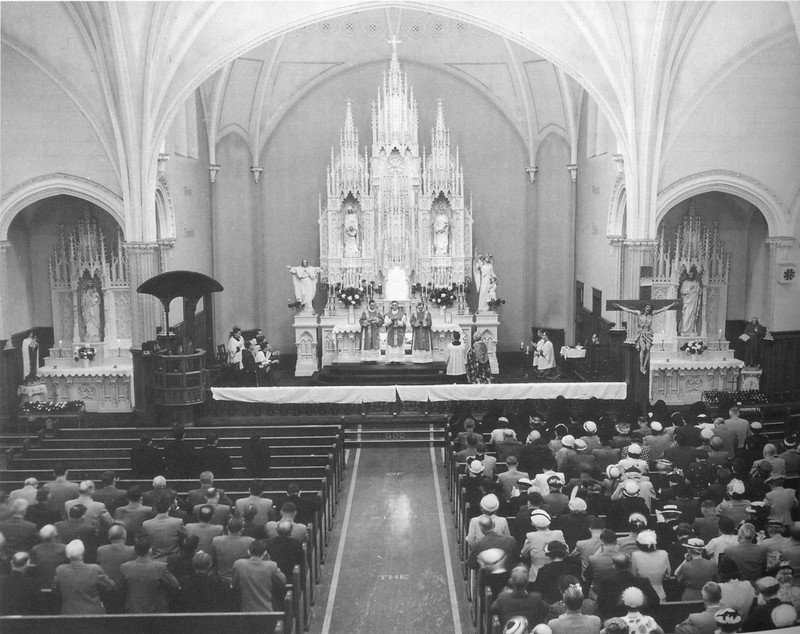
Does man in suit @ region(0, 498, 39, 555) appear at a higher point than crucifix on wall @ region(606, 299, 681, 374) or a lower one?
lower

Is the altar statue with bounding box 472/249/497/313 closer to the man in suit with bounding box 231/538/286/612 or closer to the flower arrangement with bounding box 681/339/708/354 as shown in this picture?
the flower arrangement with bounding box 681/339/708/354

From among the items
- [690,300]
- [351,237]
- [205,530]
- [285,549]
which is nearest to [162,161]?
[351,237]

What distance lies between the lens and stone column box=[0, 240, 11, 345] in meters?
18.5

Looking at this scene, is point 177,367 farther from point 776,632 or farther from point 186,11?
point 776,632

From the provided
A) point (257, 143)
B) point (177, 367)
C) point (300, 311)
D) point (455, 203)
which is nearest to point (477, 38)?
point (455, 203)

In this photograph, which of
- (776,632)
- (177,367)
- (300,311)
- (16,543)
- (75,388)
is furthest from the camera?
(300,311)

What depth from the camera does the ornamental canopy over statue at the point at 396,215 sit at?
998 inches

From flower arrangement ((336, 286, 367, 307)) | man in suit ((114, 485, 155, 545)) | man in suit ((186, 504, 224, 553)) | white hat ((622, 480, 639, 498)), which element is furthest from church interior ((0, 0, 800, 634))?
white hat ((622, 480, 639, 498))

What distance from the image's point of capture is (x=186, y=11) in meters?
18.1

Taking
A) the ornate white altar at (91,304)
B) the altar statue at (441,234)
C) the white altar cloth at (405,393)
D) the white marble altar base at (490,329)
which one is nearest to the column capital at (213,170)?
the ornate white altar at (91,304)

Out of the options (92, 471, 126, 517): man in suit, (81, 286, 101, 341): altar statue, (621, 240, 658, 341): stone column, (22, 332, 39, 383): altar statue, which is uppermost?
(621, 240, 658, 341): stone column

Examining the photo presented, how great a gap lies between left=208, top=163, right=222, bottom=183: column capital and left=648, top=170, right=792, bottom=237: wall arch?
1380 centimetres

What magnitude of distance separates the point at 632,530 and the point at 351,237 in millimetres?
18460

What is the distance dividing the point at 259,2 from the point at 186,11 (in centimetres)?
190
